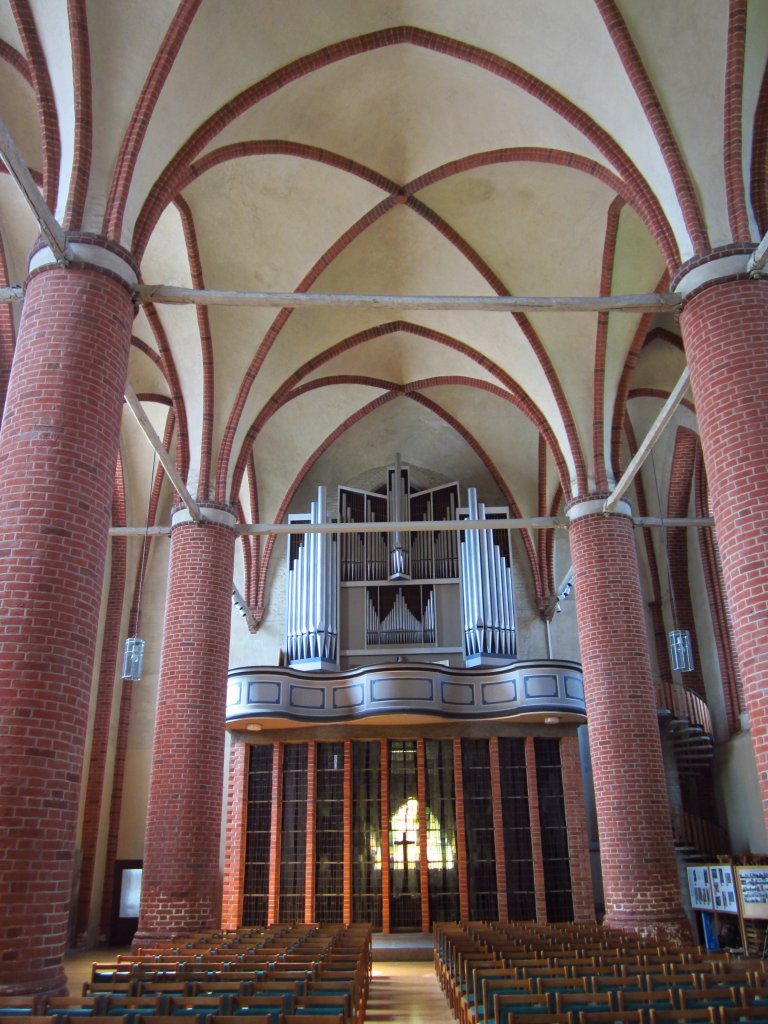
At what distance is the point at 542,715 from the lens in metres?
15.4

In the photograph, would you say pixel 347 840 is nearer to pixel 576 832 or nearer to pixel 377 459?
pixel 576 832

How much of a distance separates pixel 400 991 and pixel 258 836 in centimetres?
553

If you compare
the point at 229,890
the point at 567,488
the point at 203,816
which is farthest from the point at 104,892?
the point at 567,488

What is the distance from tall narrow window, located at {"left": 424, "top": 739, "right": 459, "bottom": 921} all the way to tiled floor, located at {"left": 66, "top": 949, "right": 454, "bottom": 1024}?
1322 mm

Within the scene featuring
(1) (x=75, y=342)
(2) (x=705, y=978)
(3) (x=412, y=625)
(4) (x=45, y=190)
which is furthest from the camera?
(3) (x=412, y=625)

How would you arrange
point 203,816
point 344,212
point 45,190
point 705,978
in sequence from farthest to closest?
point 344,212
point 203,816
point 45,190
point 705,978

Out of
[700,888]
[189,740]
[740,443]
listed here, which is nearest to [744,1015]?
[740,443]

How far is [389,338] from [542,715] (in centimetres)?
749

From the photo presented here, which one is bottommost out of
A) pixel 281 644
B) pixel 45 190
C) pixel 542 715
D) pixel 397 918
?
pixel 397 918

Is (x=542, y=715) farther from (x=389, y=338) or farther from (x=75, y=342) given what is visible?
(x=75, y=342)

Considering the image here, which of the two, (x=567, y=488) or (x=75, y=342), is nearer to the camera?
(x=75, y=342)

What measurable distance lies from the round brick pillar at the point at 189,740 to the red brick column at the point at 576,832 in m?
6.85

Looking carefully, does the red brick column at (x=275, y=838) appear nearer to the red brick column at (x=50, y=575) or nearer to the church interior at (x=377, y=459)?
the church interior at (x=377, y=459)

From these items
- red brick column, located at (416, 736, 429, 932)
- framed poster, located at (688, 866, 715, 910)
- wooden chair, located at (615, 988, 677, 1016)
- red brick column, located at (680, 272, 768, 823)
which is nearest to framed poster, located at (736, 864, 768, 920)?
framed poster, located at (688, 866, 715, 910)
